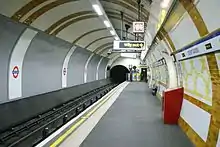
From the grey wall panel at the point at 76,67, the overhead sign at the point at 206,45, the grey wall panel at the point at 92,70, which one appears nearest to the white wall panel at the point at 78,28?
the grey wall panel at the point at 76,67

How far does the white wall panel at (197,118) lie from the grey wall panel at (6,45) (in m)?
5.58

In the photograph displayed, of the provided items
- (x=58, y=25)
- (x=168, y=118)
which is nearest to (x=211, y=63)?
(x=168, y=118)

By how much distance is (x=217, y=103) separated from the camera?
3865 mm

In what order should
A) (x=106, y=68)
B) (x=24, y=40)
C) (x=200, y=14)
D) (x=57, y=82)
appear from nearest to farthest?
(x=200, y=14), (x=24, y=40), (x=57, y=82), (x=106, y=68)

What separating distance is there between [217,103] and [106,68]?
34.1 metres

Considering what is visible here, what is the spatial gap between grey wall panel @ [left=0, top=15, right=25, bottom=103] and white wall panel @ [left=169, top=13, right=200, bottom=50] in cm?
488

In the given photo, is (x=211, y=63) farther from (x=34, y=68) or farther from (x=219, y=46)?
(x=34, y=68)

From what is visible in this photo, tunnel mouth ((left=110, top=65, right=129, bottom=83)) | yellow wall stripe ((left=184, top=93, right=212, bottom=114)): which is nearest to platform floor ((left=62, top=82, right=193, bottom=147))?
yellow wall stripe ((left=184, top=93, right=212, bottom=114))

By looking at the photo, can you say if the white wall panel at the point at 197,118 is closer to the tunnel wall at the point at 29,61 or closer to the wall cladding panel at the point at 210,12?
the wall cladding panel at the point at 210,12

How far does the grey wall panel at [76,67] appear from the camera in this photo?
59.8ft

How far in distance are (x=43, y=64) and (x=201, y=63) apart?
32.4ft

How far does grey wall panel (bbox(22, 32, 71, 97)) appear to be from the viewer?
36.4ft

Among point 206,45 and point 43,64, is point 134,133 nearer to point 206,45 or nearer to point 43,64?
point 206,45

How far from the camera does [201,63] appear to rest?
14.9 ft
